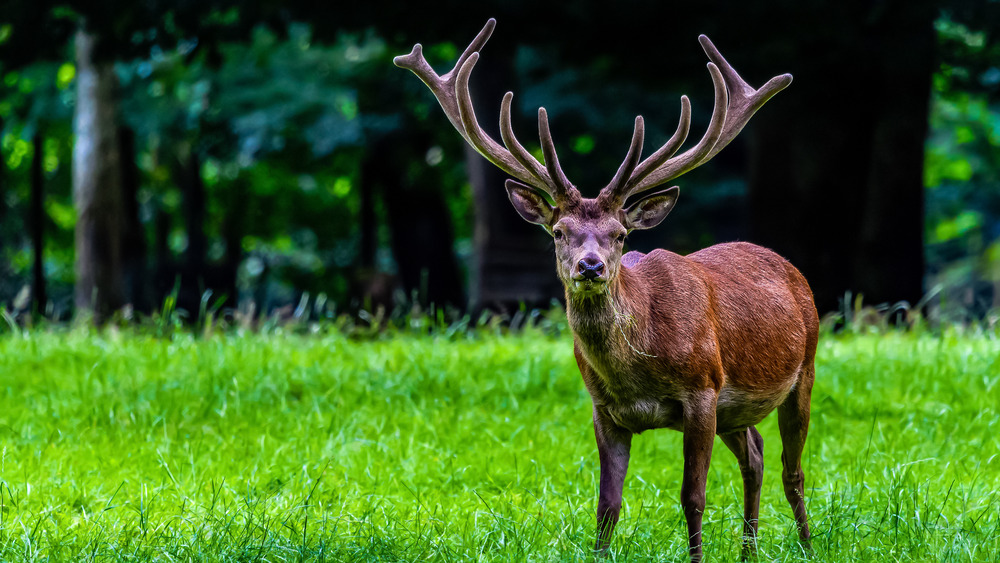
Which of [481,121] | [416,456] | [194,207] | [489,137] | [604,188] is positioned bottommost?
[416,456]

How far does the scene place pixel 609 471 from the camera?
14.6 ft

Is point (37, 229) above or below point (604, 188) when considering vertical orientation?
below

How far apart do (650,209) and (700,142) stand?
0.35 metres

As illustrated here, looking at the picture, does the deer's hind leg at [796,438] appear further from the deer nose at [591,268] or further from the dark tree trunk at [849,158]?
the dark tree trunk at [849,158]

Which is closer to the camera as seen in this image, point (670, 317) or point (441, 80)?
point (670, 317)

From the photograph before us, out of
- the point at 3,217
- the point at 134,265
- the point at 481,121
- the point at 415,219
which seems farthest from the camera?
the point at 3,217

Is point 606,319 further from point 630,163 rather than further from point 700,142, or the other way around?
point 700,142

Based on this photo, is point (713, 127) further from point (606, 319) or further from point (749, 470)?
point (749, 470)

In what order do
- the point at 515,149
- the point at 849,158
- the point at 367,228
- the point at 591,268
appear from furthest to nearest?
the point at 367,228 < the point at 849,158 < the point at 515,149 < the point at 591,268

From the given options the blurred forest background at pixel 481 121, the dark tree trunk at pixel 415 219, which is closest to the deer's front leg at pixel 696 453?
the blurred forest background at pixel 481 121

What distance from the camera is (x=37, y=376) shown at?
771 cm

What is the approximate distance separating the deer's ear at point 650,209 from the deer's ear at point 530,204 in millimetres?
317

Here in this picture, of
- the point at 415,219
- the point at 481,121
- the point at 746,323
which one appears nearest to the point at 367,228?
the point at 415,219

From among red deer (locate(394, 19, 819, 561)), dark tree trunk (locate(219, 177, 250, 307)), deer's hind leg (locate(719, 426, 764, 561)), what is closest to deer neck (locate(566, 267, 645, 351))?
red deer (locate(394, 19, 819, 561))
